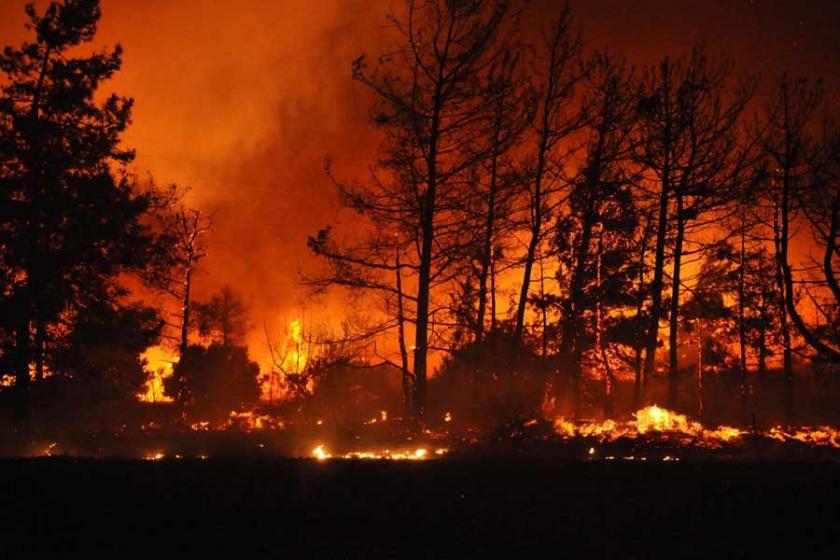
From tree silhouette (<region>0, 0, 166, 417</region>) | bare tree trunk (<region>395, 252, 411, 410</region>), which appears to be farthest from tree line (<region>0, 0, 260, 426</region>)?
bare tree trunk (<region>395, 252, 411, 410</region>)

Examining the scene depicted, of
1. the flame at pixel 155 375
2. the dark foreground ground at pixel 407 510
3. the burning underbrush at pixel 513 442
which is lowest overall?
the dark foreground ground at pixel 407 510

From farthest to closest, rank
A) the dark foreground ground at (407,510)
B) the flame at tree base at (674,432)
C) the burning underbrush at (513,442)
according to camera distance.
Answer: the flame at tree base at (674,432) → the burning underbrush at (513,442) → the dark foreground ground at (407,510)

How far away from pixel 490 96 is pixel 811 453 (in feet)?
35.4

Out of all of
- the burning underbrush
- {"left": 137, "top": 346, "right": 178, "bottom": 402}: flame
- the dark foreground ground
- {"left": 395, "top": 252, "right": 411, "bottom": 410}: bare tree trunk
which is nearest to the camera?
the dark foreground ground

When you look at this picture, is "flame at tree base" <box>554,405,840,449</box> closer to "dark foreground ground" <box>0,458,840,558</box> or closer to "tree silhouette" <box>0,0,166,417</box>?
"dark foreground ground" <box>0,458,840,558</box>

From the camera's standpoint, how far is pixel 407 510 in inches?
304

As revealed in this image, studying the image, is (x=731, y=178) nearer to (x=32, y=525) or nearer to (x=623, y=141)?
(x=623, y=141)

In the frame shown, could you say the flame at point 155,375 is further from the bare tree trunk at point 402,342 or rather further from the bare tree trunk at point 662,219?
the bare tree trunk at point 662,219

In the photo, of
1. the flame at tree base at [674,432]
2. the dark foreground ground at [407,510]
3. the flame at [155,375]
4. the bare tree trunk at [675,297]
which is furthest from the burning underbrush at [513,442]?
the flame at [155,375]

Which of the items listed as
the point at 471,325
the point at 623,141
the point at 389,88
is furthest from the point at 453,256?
the point at 623,141

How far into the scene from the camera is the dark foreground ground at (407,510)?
6926 millimetres

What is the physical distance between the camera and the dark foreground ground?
22.7 feet

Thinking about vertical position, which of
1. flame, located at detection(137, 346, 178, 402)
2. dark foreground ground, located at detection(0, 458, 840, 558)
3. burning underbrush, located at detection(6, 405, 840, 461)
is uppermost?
flame, located at detection(137, 346, 178, 402)

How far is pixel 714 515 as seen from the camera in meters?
7.66
